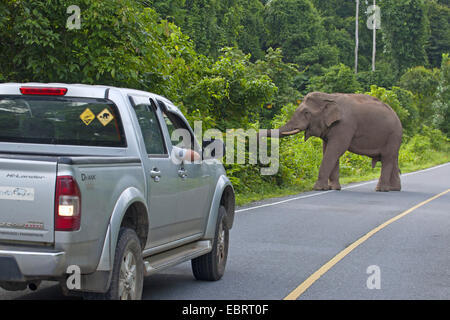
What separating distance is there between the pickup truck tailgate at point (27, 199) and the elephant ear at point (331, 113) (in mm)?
19564

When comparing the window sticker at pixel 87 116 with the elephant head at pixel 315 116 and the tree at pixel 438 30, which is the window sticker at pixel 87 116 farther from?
the tree at pixel 438 30

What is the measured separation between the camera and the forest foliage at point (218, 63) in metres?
13.4

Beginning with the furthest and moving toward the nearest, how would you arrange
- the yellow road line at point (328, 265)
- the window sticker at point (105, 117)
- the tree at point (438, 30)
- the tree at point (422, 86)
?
1. the tree at point (438, 30)
2. the tree at point (422, 86)
3. the yellow road line at point (328, 265)
4. the window sticker at point (105, 117)

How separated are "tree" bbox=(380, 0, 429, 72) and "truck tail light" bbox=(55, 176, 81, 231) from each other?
78.6 metres

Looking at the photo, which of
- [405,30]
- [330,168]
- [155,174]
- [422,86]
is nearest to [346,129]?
[330,168]

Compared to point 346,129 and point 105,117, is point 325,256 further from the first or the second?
point 346,129

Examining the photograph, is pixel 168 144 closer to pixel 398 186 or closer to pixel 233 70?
pixel 233 70

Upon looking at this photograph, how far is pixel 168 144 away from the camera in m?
7.85

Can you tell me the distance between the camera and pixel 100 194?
6.03m

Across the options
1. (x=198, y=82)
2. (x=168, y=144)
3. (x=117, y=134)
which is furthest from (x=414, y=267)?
(x=198, y=82)

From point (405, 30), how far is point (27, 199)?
7980 centimetres

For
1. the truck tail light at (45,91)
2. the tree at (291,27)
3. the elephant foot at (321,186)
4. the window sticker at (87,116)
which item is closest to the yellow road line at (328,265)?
the window sticker at (87,116)

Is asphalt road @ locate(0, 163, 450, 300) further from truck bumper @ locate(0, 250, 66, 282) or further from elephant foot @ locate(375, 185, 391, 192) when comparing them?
elephant foot @ locate(375, 185, 391, 192)

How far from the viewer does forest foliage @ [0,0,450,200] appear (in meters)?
13.4
